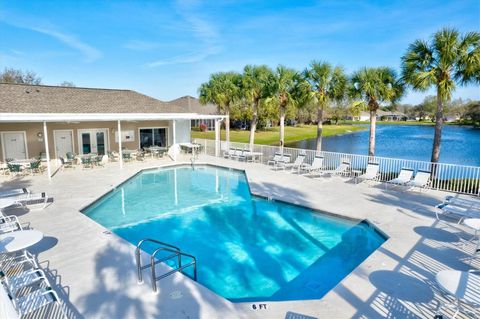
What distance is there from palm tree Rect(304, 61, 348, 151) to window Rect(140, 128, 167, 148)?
10948 mm

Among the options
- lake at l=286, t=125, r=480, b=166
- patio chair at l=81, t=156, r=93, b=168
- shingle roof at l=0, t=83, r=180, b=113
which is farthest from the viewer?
lake at l=286, t=125, r=480, b=166

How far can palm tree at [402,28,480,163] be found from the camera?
462 inches

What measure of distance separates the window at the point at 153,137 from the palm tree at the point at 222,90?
478 centimetres

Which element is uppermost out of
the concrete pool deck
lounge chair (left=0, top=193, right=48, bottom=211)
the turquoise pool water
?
lounge chair (left=0, top=193, right=48, bottom=211)

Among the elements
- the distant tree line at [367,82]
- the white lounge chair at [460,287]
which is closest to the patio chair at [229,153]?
the distant tree line at [367,82]

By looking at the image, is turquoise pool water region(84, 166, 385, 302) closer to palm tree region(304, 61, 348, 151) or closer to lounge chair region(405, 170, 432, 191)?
lounge chair region(405, 170, 432, 191)

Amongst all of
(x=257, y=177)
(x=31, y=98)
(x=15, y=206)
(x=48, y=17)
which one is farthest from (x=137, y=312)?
(x=48, y=17)

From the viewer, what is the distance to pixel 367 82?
14.6m

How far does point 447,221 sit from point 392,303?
4952 mm

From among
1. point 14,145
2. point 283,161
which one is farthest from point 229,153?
point 14,145

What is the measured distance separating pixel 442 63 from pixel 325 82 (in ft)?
18.8

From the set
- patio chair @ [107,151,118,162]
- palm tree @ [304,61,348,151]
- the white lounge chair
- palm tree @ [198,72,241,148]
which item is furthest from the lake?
the white lounge chair

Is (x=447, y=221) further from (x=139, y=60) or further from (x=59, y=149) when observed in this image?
(x=139, y=60)

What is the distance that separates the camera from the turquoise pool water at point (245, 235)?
620 centimetres
